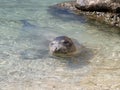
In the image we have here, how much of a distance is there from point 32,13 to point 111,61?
5.34 meters

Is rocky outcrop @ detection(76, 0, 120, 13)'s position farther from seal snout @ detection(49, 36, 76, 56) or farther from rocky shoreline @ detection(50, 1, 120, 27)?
seal snout @ detection(49, 36, 76, 56)

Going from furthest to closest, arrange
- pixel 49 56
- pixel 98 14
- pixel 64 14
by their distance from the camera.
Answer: pixel 64 14
pixel 98 14
pixel 49 56

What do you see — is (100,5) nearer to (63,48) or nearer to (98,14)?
(98,14)

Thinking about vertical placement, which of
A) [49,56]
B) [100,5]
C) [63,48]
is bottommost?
[49,56]

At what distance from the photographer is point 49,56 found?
8539 millimetres

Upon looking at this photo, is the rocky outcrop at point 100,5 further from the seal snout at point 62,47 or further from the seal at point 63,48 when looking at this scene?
the seal snout at point 62,47

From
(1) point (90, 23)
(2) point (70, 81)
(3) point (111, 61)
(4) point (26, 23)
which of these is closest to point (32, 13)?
(4) point (26, 23)

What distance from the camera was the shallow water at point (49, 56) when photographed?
7.18 meters

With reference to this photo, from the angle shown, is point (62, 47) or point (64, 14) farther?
point (64, 14)

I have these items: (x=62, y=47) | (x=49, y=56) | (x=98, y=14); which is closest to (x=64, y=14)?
(x=98, y=14)

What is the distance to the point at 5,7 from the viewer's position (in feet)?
44.4

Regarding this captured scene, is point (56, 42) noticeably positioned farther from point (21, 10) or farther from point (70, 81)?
point (21, 10)

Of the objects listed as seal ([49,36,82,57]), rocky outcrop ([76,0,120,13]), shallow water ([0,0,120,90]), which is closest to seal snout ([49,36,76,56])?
seal ([49,36,82,57])

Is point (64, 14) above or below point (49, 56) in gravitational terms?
above
